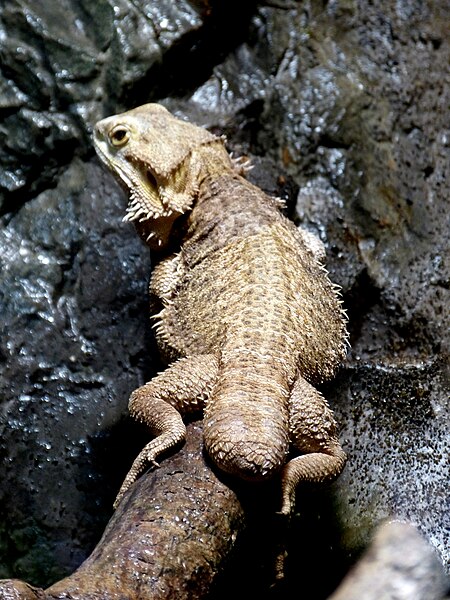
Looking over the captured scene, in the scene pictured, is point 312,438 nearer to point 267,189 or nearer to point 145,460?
point 145,460

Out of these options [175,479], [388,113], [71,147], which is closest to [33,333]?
[71,147]

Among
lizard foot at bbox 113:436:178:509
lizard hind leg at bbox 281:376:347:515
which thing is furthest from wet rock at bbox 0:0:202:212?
lizard hind leg at bbox 281:376:347:515

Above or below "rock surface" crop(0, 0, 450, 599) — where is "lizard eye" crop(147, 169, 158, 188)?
above

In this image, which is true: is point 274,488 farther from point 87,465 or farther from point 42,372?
point 42,372

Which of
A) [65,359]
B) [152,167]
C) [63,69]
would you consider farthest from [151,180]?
[63,69]

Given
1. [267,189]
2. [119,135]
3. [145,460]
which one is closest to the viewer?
[145,460]

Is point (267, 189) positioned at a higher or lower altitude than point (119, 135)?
lower

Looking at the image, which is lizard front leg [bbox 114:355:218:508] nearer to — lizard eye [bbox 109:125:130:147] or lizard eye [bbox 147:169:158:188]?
lizard eye [bbox 147:169:158:188]
